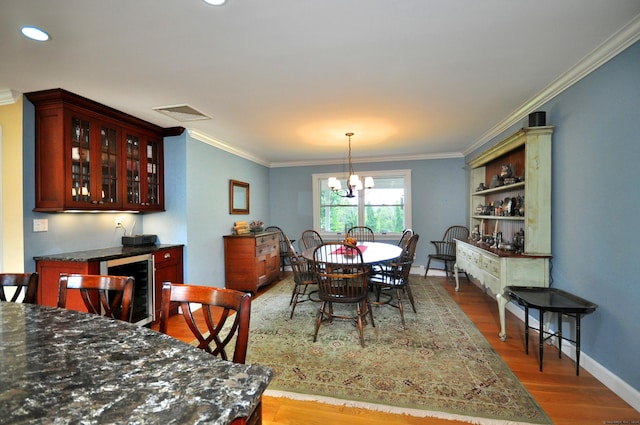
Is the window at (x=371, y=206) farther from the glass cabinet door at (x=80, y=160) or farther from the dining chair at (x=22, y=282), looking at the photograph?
the dining chair at (x=22, y=282)

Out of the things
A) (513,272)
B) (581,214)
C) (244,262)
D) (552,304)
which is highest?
(581,214)

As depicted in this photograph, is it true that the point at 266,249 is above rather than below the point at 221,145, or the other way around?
below

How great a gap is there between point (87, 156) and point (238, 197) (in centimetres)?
238

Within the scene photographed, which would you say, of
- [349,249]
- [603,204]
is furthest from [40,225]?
[603,204]

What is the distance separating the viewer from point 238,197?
16.5 feet

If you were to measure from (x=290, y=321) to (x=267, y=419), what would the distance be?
151 cm

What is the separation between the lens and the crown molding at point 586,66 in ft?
5.88

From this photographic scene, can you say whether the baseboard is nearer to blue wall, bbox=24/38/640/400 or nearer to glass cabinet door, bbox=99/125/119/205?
blue wall, bbox=24/38/640/400

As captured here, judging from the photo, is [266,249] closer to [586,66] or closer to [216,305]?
[216,305]

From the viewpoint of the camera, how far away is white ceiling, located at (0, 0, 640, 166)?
5.17 feet

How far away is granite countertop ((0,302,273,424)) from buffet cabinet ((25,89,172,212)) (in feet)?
6.86

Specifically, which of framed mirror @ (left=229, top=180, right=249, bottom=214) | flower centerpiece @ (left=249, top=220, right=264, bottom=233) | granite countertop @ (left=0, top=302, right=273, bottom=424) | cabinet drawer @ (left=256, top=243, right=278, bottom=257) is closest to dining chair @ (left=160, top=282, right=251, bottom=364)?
granite countertop @ (left=0, top=302, right=273, bottom=424)

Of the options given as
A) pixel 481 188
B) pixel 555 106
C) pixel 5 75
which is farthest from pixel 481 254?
pixel 5 75

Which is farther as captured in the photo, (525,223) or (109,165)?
(109,165)
